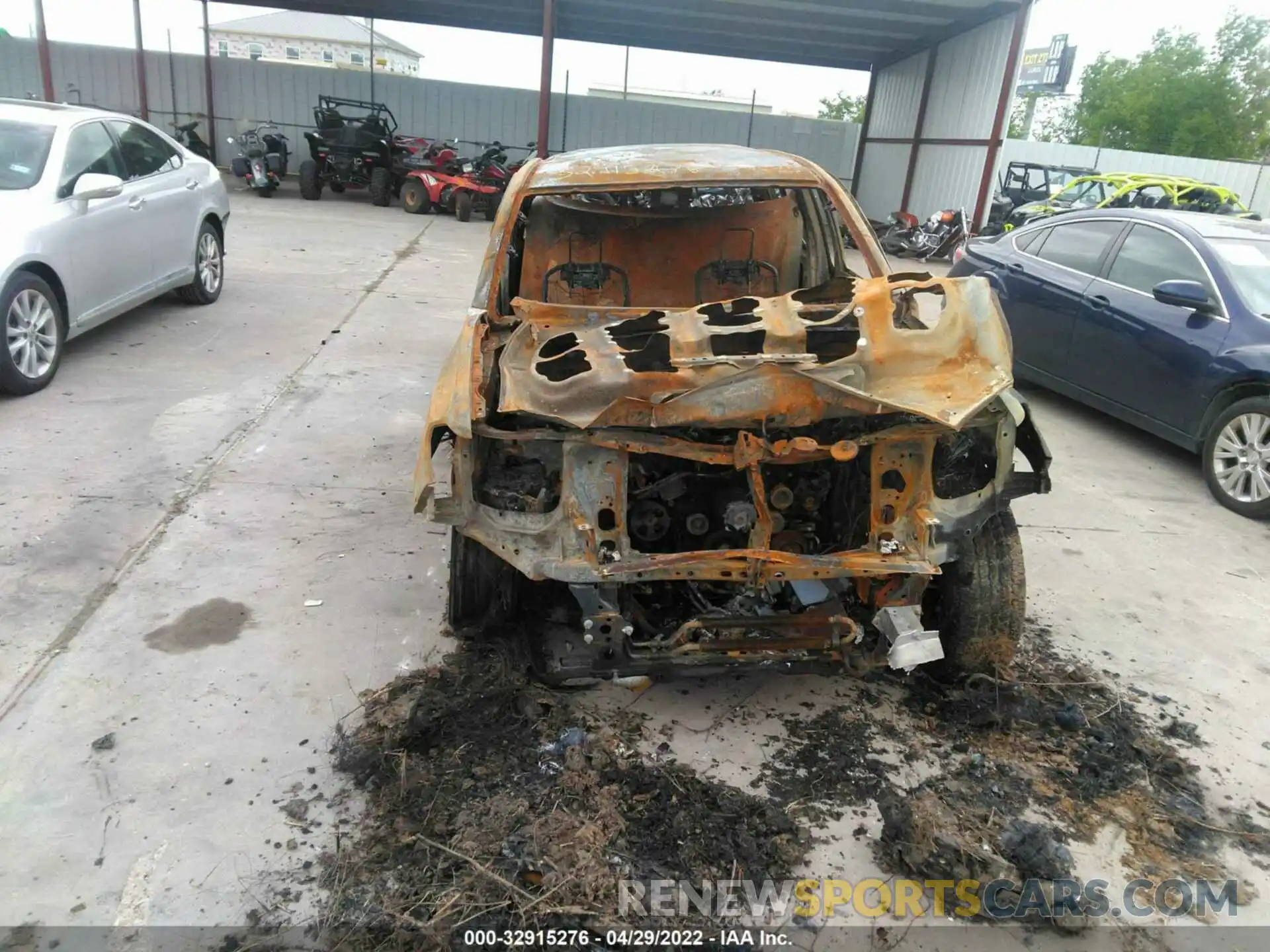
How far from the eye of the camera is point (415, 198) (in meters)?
16.5

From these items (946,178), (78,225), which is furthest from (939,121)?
(78,225)

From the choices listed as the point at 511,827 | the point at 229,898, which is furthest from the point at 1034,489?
the point at 229,898

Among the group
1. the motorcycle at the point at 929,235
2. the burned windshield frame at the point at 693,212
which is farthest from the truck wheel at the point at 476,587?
the motorcycle at the point at 929,235

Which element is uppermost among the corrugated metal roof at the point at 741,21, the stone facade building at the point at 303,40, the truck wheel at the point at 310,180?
the stone facade building at the point at 303,40

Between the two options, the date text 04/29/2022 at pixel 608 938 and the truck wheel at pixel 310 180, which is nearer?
the date text 04/29/2022 at pixel 608 938

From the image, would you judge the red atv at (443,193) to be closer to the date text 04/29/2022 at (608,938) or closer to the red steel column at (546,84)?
the red steel column at (546,84)

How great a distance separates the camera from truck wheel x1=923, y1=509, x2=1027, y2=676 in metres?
3.10

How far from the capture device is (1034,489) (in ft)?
9.91

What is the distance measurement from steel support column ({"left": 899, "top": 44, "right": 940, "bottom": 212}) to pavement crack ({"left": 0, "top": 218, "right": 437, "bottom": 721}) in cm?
1377

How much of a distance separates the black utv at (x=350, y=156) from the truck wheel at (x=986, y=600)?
51.9 feet

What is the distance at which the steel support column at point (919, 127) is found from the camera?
54.0 ft

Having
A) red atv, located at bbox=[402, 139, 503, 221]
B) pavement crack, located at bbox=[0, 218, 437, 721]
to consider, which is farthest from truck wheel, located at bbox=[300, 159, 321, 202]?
pavement crack, located at bbox=[0, 218, 437, 721]

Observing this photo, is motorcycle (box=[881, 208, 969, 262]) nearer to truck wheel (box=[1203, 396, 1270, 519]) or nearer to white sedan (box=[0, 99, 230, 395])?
truck wheel (box=[1203, 396, 1270, 519])

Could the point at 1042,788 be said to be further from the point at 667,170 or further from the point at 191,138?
the point at 191,138
